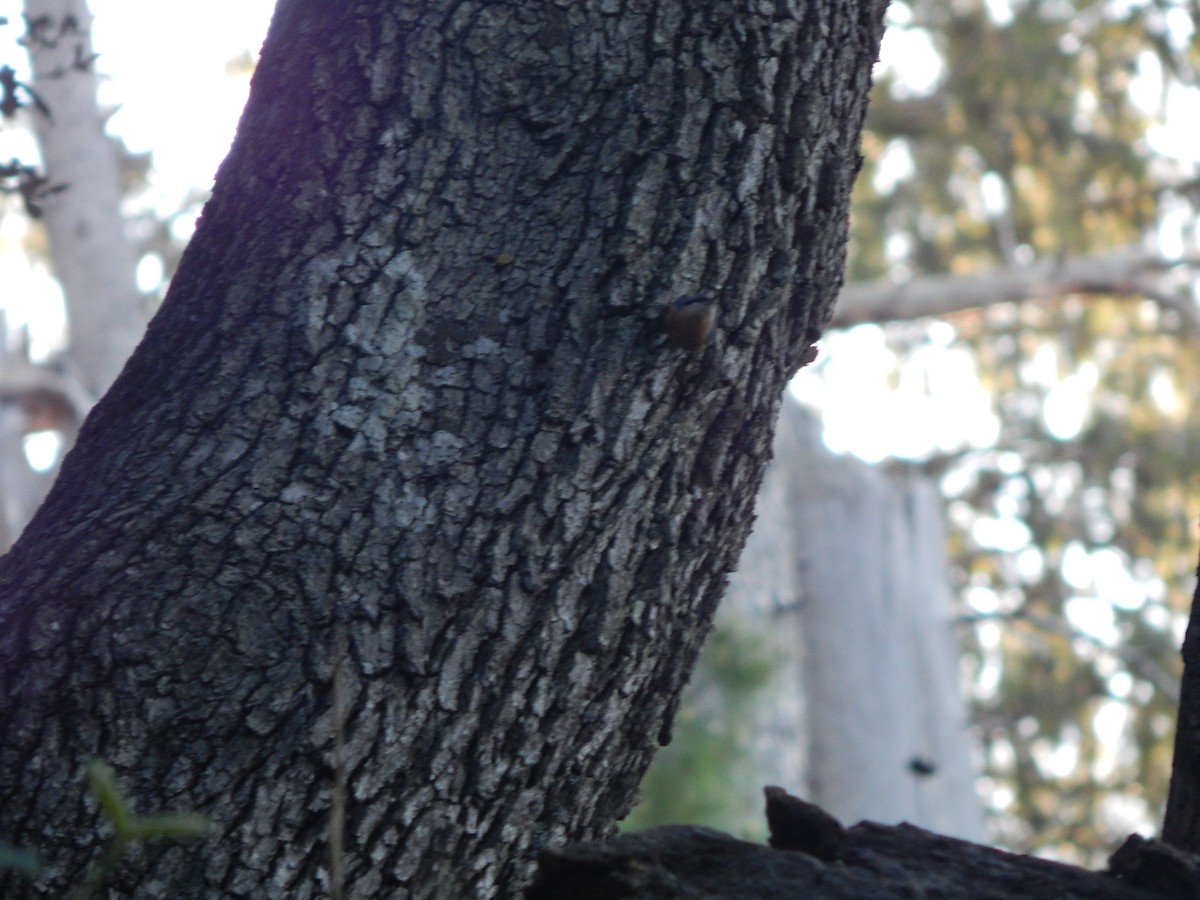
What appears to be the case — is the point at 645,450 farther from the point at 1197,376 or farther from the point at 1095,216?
the point at 1197,376

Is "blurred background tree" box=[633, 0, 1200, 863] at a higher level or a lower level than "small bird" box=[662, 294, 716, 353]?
higher

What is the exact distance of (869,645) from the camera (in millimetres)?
9211

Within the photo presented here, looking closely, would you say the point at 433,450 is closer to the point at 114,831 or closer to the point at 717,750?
the point at 114,831

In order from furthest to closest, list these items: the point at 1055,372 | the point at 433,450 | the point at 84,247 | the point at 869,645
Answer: the point at 1055,372, the point at 869,645, the point at 84,247, the point at 433,450

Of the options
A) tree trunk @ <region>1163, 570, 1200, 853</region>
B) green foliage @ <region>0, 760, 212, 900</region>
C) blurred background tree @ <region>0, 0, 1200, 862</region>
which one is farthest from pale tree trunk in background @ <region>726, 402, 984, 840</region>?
green foliage @ <region>0, 760, 212, 900</region>

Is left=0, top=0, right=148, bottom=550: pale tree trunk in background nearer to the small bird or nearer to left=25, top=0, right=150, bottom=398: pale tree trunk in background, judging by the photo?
left=25, top=0, right=150, bottom=398: pale tree trunk in background

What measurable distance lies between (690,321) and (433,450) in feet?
1.25

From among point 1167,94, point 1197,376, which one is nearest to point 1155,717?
point 1197,376

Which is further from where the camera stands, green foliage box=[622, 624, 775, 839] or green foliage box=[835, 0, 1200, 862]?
green foliage box=[835, 0, 1200, 862]

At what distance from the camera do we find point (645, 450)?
1873 millimetres

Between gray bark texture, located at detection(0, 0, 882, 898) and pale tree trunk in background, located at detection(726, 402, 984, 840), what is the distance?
6626 millimetres

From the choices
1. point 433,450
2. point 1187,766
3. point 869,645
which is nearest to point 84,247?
point 869,645

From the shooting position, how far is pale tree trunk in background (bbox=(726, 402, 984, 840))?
28.9 feet

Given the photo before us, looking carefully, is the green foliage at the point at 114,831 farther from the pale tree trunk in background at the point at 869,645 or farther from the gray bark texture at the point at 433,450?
the pale tree trunk in background at the point at 869,645
